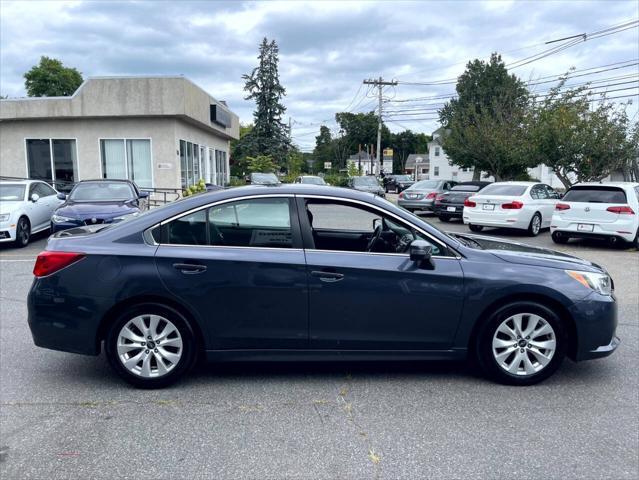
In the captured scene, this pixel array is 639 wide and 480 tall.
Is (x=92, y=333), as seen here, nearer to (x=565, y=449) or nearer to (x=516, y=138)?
(x=565, y=449)

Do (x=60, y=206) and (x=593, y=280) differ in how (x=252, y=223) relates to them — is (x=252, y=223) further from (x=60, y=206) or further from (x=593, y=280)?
(x=60, y=206)

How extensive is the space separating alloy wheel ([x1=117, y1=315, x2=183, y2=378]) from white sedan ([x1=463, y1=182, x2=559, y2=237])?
12.5 metres

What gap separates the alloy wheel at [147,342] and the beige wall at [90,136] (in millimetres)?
18378

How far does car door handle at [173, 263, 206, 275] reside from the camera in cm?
419

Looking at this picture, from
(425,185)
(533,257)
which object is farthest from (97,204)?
(425,185)

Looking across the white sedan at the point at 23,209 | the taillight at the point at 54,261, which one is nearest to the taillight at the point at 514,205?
the white sedan at the point at 23,209

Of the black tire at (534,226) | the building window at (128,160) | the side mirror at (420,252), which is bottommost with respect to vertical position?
the black tire at (534,226)

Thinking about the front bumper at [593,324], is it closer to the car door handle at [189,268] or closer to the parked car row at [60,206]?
the car door handle at [189,268]

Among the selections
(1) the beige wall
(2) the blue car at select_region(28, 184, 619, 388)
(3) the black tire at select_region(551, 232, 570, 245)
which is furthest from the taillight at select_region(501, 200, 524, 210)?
(1) the beige wall

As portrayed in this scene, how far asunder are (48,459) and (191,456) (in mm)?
865

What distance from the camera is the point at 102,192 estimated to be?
43.0ft

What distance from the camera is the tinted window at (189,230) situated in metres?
4.33

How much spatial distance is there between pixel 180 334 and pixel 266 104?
48.9m

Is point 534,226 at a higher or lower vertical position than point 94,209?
lower
